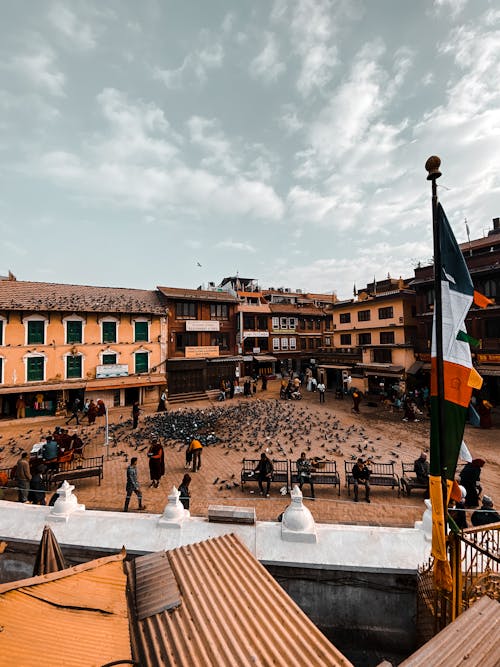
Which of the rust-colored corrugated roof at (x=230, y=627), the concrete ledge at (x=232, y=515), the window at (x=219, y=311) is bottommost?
the concrete ledge at (x=232, y=515)

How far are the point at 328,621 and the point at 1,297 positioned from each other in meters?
25.4

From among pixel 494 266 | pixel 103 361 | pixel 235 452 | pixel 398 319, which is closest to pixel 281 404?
pixel 235 452

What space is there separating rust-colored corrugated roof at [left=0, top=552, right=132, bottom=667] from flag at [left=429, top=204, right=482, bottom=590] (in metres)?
3.99

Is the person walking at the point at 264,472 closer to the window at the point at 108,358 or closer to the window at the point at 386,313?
the window at the point at 108,358

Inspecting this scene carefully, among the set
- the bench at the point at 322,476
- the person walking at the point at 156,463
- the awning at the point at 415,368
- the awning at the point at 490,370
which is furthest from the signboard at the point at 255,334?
the person walking at the point at 156,463

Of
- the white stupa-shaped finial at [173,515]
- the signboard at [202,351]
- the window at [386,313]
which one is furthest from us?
the signboard at [202,351]

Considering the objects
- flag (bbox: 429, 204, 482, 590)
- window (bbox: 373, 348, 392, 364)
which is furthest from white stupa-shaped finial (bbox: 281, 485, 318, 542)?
window (bbox: 373, 348, 392, 364)

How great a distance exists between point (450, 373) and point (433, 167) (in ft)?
9.95

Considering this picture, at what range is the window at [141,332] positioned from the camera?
24984 mm

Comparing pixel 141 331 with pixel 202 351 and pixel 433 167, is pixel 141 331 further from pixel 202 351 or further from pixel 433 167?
pixel 433 167

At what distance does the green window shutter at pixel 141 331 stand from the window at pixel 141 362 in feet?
4.02

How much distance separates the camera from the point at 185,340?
27750mm

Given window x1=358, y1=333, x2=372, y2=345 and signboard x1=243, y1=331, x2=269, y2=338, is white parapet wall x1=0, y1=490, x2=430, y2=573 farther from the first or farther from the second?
signboard x1=243, y1=331, x2=269, y2=338

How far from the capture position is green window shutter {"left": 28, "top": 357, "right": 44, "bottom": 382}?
20859 millimetres
